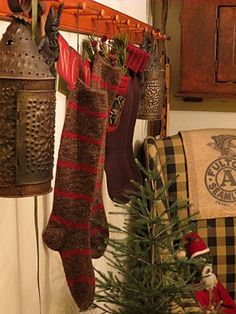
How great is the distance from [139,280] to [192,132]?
114 cm

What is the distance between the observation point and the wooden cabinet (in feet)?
7.23

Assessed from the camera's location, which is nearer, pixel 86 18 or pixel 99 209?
pixel 99 209

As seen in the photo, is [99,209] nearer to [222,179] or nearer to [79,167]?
[79,167]

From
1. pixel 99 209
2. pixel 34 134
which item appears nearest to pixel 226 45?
pixel 99 209

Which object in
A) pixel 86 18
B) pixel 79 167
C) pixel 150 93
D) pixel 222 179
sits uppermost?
pixel 86 18

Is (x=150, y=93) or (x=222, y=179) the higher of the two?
(x=150, y=93)

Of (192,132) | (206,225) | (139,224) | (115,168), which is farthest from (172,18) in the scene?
(139,224)

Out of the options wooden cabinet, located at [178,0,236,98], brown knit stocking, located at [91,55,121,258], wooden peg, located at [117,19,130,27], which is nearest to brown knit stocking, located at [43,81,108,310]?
brown knit stocking, located at [91,55,121,258]

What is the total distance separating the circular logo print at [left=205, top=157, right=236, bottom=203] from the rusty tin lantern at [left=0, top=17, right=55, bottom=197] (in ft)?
4.80

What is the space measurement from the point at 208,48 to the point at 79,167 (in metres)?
1.46

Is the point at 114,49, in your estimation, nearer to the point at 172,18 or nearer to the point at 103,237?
the point at 103,237

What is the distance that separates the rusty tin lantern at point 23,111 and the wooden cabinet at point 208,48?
1.70 metres

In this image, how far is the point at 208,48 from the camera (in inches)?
88.4

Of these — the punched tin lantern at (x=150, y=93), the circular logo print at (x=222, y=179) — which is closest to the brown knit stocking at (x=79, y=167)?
the punched tin lantern at (x=150, y=93)
